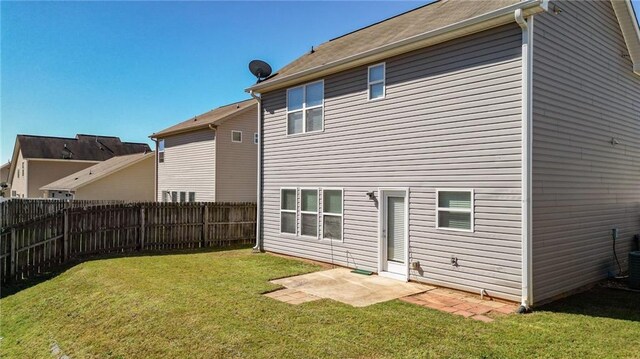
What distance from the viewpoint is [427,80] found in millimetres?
→ 8383

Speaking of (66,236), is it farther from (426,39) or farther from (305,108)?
(426,39)

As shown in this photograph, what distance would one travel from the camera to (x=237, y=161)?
63.9ft

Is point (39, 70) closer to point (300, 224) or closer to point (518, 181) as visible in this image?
point (300, 224)

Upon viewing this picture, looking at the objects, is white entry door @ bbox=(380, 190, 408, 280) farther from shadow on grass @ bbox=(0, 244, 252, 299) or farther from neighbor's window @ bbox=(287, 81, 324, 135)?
shadow on grass @ bbox=(0, 244, 252, 299)

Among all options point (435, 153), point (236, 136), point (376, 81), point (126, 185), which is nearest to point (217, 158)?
point (236, 136)

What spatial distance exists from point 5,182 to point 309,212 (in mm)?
56019

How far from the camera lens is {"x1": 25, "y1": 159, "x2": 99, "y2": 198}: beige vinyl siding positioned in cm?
3312

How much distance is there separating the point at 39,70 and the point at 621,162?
18.2m

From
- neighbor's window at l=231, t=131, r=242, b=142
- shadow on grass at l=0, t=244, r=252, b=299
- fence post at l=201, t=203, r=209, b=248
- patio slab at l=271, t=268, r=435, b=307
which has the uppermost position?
neighbor's window at l=231, t=131, r=242, b=142

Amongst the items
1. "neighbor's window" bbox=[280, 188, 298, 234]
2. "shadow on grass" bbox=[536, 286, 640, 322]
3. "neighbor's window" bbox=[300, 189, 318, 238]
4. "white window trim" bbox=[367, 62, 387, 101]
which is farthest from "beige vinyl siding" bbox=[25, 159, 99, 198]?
"shadow on grass" bbox=[536, 286, 640, 322]

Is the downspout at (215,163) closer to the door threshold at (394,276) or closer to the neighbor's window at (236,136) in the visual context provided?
the neighbor's window at (236,136)

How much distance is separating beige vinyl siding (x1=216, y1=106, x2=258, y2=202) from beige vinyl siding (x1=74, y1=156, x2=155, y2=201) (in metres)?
9.21

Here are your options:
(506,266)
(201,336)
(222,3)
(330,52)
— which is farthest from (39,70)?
(506,266)

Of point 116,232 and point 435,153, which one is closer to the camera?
point 435,153
